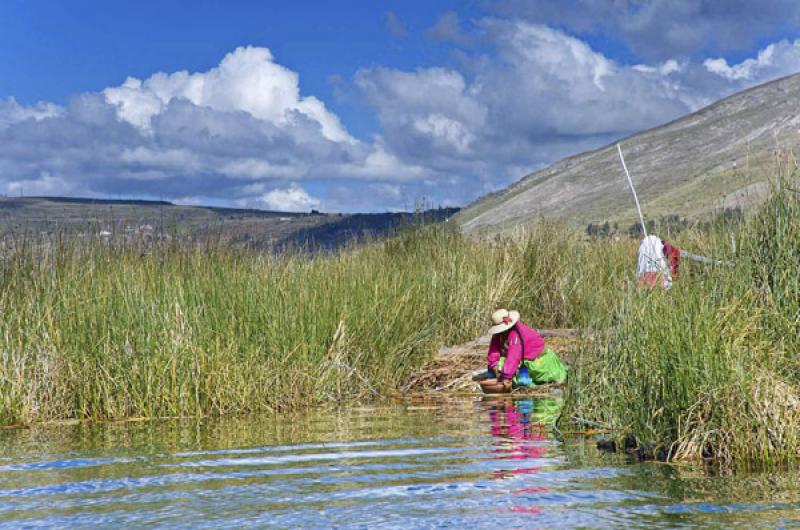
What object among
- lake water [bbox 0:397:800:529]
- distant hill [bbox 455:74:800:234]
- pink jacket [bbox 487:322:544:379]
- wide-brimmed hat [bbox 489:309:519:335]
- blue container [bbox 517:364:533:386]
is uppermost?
distant hill [bbox 455:74:800:234]

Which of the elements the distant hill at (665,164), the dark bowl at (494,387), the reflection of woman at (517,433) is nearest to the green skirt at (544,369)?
the dark bowl at (494,387)

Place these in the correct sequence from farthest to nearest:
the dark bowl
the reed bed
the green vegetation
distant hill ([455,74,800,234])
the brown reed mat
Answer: distant hill ([455,74,800,234]) < the brown reed mat < the dark bowl < the reed bed < the green vegetation

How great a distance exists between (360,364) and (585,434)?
4614 mm

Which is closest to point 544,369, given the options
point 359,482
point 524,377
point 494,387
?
point 524,377

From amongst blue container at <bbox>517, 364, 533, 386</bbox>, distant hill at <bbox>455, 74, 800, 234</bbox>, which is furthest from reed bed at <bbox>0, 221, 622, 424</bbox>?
distant hill at <bbox>455, 74, 800, 234</bbox>

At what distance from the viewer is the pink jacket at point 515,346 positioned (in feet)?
42.3

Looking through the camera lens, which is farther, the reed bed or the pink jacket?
the pink jacket

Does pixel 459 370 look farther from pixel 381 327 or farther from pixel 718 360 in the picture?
pixel 718 360

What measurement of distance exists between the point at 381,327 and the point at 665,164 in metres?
150

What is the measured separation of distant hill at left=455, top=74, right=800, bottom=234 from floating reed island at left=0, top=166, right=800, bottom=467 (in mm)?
100868

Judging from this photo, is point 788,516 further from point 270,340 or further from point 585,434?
point 270,340

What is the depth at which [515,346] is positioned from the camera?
42.5 feet

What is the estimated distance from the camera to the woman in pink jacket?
1309cm

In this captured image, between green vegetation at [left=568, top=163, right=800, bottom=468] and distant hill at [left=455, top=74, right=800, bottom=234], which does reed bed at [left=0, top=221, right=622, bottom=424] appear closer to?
green vegetation at [left=568, top=163, right=800, bottom=468]
